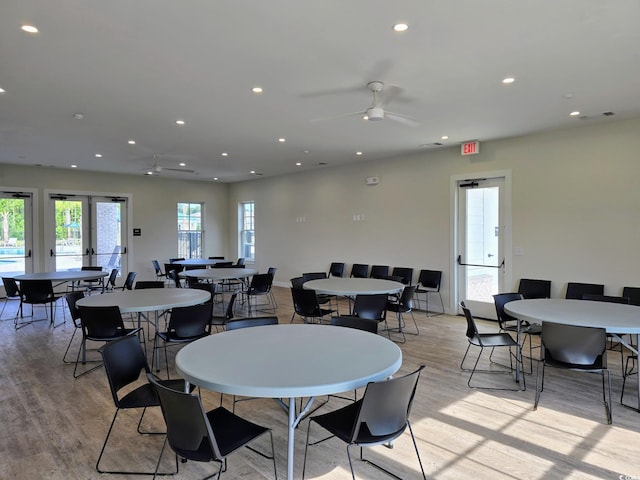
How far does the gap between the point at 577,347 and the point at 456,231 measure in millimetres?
4176

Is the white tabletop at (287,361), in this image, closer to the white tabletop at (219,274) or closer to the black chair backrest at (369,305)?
the black chair backrest at (369,305)

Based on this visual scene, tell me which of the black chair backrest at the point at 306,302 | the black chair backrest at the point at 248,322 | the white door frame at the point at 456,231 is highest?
the white door frame at the point at 456,231

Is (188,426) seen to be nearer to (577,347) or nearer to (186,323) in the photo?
(186,323)

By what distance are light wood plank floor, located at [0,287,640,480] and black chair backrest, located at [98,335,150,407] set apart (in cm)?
55

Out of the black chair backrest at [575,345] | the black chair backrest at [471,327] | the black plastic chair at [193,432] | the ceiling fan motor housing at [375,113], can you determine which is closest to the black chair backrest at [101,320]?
the black plastic chair at [193,432]

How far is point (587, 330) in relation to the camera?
3.21 metres

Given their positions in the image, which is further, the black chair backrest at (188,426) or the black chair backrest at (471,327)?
the black chair backrest at (471,327)

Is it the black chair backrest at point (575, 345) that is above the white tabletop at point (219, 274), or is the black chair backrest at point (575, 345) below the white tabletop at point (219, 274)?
below

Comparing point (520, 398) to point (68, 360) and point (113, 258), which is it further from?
point (113, 258)

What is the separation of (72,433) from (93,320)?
3.98ft

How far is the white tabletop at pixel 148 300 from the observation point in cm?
416

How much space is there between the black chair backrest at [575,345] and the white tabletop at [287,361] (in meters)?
A: 1.57

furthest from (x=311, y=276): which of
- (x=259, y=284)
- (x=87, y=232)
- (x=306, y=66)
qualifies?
(x=87, y=232)

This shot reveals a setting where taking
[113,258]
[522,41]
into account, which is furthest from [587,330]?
[113,258]
